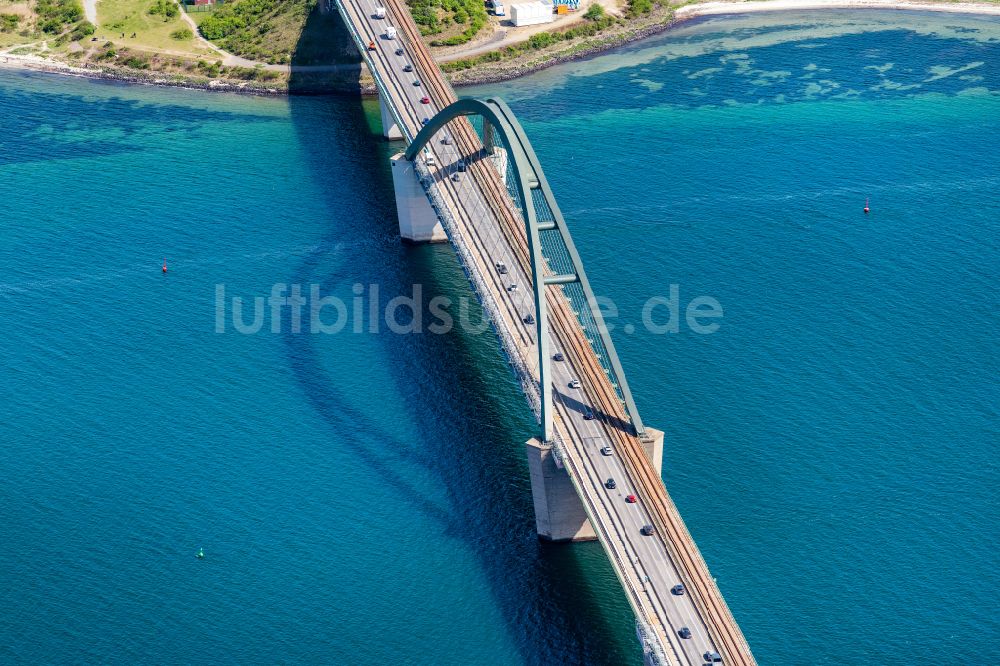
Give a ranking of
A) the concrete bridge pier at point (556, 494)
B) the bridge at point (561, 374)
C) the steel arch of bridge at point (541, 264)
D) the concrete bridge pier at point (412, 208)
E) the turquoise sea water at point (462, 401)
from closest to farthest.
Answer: the bridge at point (561, 374) → the turquoise sea water at point (462, 401) → the steel arch of bridge at point (541, 264) → the concrete bridge pier at point (556, 494) → the concrete bridge pier at point (412, 208)

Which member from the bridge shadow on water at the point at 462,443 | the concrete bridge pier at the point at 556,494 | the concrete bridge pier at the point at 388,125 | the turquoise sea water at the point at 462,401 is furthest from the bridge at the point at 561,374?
the concrete bridge pier at the point at 388,125

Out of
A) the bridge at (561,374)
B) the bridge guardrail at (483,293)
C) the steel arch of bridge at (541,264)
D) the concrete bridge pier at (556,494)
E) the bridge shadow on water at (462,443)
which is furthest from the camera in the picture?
the bridge guardrail at (483,293)

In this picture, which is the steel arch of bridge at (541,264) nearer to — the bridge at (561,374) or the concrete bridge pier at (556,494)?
the bridge at (561,374)

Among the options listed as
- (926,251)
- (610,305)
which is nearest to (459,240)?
(610,305)

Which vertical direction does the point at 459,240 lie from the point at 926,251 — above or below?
above

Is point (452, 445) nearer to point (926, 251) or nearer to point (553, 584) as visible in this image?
point (553, 584)

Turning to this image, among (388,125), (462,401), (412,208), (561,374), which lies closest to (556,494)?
(561,374)
